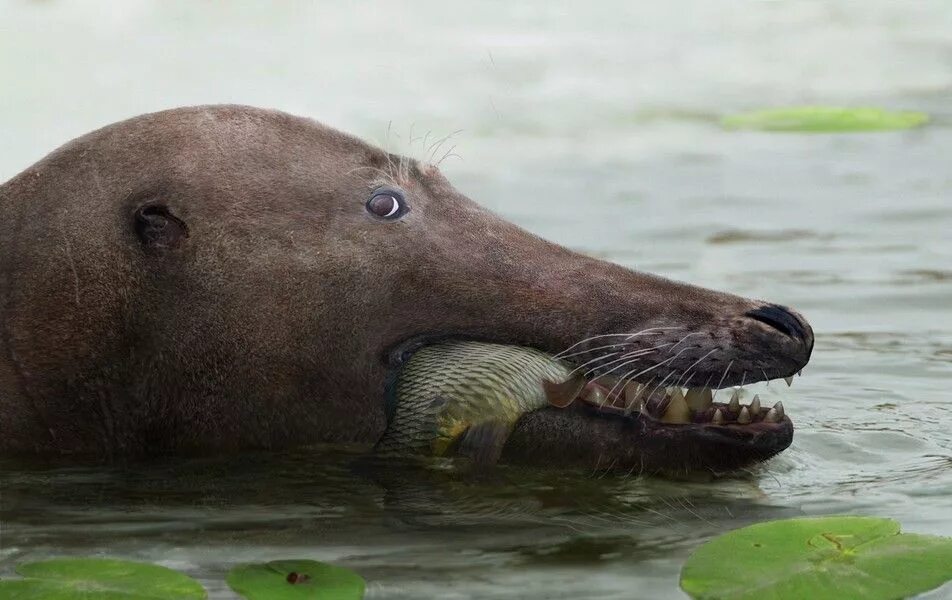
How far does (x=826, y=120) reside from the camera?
44.8 ft

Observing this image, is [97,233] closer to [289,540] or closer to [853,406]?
[289,540]

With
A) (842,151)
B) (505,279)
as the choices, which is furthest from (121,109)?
(505,279)

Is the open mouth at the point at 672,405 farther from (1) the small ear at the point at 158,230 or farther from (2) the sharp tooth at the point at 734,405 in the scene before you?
(1) the small ear at the point at 158,230

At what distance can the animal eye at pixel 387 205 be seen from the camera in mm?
6613

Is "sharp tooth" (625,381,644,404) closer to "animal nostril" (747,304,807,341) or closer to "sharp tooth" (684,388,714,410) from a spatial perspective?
"sharp tooth" (684,388,714,410)

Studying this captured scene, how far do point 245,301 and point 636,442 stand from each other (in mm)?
1308

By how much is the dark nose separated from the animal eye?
1.18 metres

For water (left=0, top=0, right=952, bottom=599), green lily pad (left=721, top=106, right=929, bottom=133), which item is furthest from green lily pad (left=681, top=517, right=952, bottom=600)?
green lily pad (left=721, top=106, right=929, bottom=133)

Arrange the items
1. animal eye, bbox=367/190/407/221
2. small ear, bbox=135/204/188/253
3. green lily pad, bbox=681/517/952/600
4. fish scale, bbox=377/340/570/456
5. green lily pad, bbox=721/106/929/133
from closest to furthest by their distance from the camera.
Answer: green lily pad, bbox=681/517/952/600 → fish scale, bbox=377/340/570/456 → small ear, bbox=135/204/188/253 → animal eye, bbox=367/190/407/221 → green lily pad, bbox=721/106/929/133

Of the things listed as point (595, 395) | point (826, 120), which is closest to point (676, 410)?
point (595, 395)

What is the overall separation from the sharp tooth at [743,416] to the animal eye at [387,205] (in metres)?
1.26

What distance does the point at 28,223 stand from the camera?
6.61 m

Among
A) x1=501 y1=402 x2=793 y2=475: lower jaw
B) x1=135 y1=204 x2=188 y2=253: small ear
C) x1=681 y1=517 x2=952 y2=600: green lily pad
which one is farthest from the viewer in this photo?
x1=135 y1=204 x2=188 y2=253: small ear

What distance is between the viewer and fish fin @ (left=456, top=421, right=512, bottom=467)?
6312 millimetres
